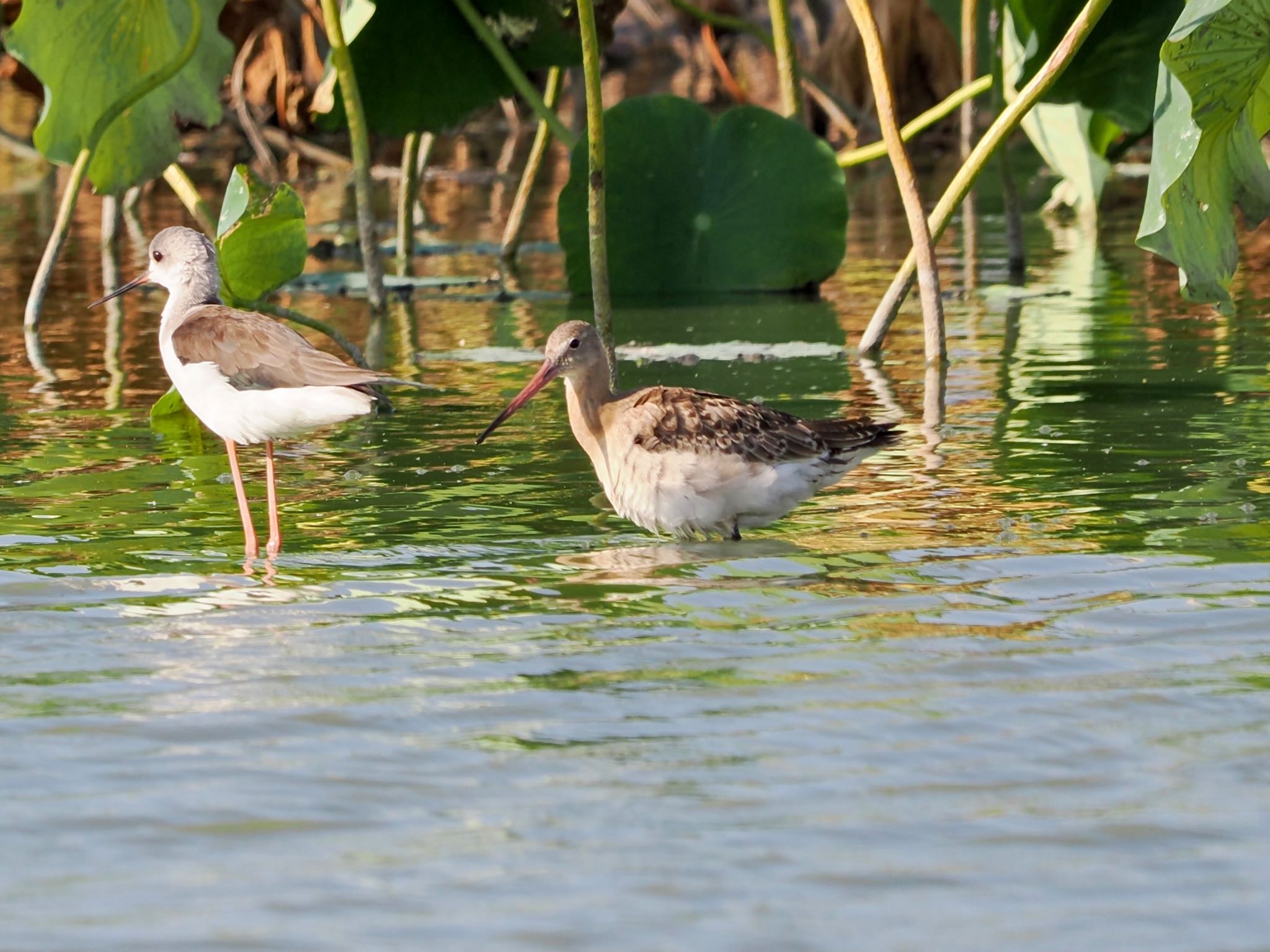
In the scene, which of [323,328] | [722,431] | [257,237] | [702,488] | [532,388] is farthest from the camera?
[323,328]

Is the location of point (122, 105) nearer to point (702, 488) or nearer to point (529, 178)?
point (529, 178)

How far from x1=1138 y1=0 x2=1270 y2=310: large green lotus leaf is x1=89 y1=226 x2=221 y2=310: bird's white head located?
133 inches

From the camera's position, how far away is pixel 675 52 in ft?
103

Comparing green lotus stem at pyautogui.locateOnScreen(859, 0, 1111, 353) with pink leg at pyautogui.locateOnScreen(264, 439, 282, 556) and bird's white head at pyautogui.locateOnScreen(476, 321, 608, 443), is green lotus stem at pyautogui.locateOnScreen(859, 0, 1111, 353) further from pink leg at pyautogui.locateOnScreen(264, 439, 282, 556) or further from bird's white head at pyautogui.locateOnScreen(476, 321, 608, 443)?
pink leg at pyautogui.locateOnScreen(264, 439, 282, 556)

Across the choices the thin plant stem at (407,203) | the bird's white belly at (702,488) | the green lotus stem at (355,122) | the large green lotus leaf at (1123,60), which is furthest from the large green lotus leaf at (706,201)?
the bird's white belly at (702,488)

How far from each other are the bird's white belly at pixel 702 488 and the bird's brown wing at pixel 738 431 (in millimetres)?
35

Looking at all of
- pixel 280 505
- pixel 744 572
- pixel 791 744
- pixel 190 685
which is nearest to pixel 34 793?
pixel 190 685

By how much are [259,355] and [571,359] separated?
111 cm

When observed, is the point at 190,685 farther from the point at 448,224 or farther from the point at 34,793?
the point at 448,224

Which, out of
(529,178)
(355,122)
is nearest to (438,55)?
(529,178)

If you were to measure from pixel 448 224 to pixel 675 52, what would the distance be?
15.3 meters

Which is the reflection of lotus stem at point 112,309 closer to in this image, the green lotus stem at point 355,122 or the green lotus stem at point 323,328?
the green lotus stem at point 323,328

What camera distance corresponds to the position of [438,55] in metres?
11.8

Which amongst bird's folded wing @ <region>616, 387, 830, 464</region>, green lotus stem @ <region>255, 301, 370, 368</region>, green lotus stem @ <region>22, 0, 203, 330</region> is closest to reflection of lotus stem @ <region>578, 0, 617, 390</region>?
green lotus stem @ <region>255, 301, 370, 368</region>
